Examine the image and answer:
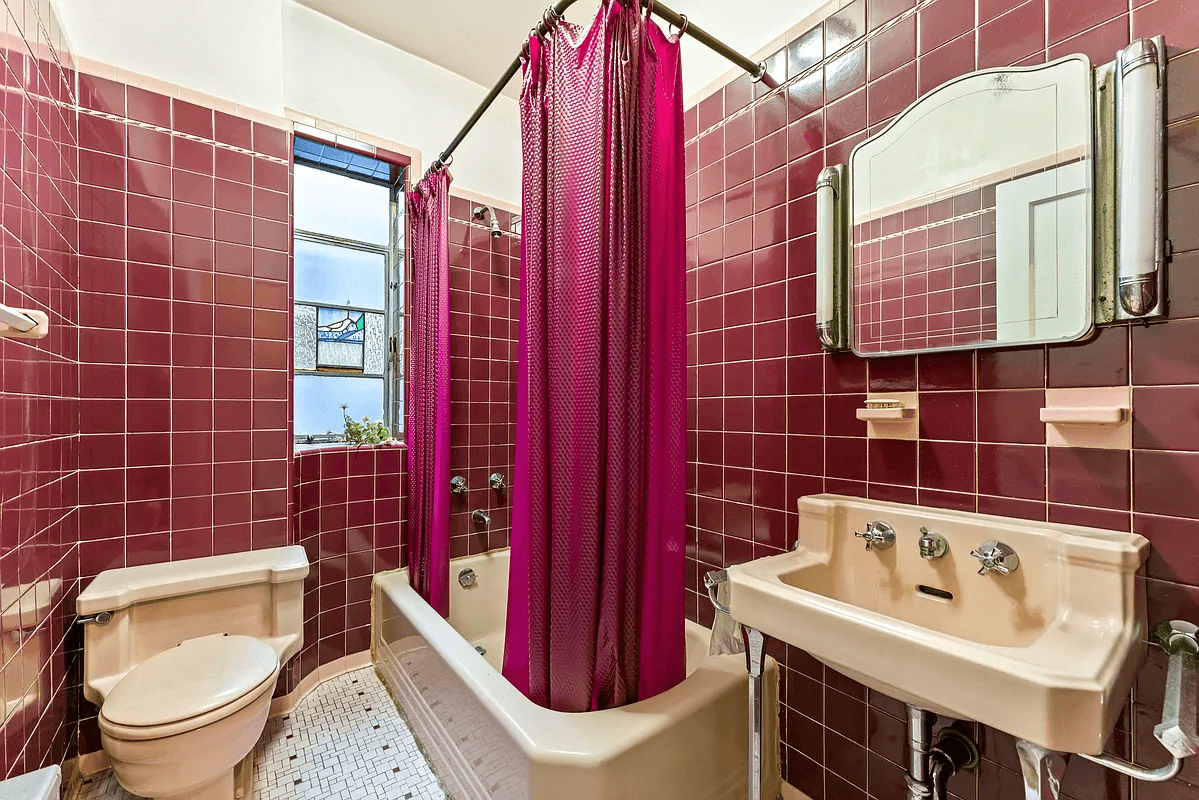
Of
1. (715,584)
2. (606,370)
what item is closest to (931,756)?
(715,584)

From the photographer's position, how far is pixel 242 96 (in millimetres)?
1843

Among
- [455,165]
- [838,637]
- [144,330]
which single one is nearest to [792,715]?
[838,637]

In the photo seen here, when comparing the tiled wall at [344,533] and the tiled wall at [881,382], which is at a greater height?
the tiled wall at [881,382]

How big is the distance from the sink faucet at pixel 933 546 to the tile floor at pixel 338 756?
157 centimetres

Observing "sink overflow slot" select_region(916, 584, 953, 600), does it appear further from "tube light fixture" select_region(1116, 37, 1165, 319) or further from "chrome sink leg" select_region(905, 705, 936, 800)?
"tube light fixture" select_region(1116, 37, 1165, 319)

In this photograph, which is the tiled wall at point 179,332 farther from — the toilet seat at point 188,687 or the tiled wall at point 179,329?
the toilet seat at point 188,687

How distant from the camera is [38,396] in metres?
1.27

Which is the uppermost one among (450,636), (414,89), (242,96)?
(414,89)

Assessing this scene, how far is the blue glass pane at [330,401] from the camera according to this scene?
88.0 inches

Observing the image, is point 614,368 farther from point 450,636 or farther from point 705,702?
point 450,636

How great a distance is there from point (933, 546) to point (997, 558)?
12 cm

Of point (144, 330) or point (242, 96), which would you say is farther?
point (242, 96)

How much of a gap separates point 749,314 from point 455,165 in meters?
1.69

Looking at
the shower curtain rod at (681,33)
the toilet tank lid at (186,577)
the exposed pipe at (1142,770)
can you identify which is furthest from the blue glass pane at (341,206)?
the exposed pipe at (1142,770)
